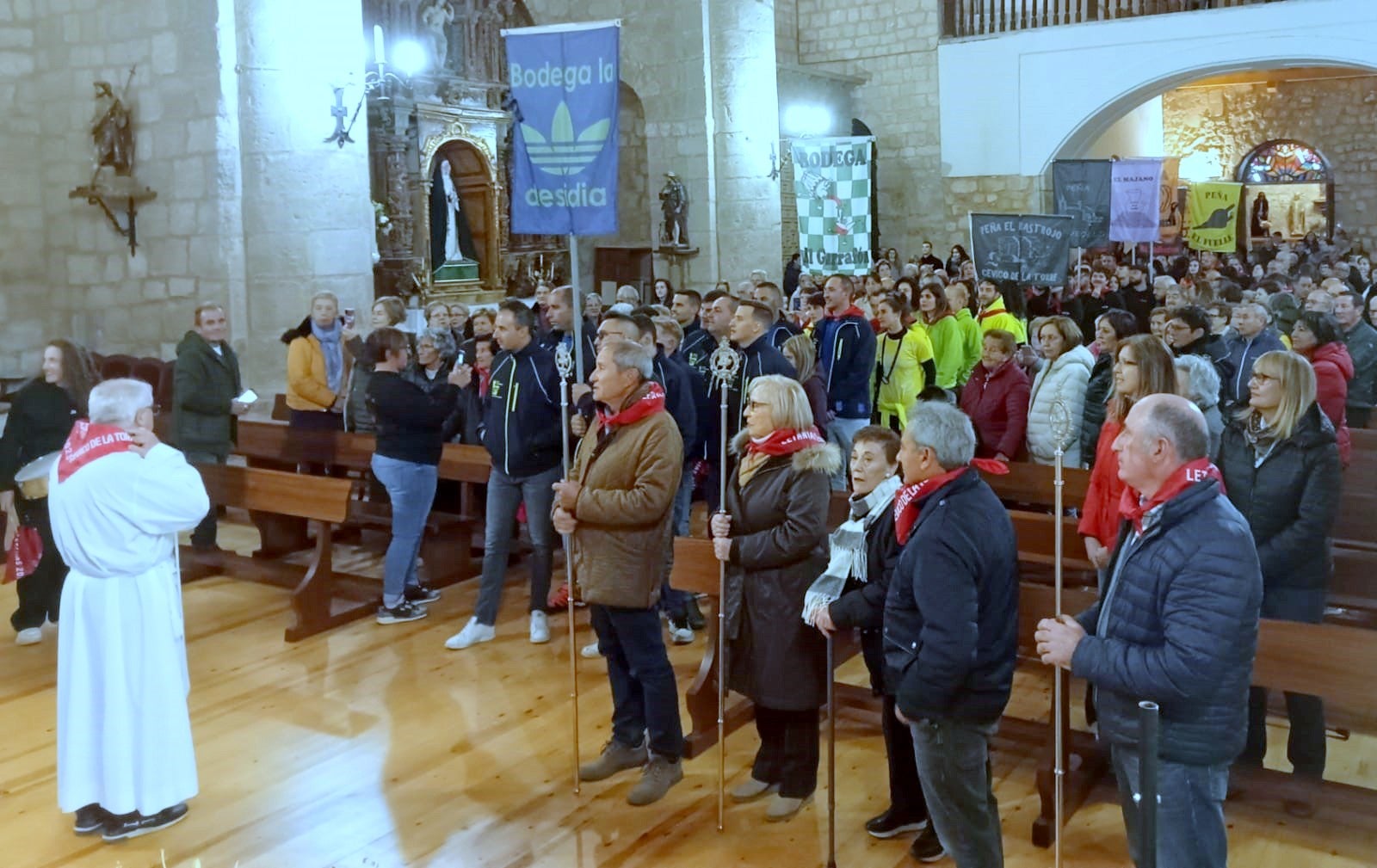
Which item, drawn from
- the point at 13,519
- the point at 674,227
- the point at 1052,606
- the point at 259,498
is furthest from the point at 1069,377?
the point at 674,227

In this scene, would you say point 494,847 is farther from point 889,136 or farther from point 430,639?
point 889,136

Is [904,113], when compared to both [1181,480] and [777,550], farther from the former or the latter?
[1181,480]

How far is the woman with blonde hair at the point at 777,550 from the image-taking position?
386 centimetres

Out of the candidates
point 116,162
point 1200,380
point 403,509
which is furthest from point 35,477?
point 116,162

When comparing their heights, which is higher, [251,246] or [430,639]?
[251,246]

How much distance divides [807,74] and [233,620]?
13.7 metres

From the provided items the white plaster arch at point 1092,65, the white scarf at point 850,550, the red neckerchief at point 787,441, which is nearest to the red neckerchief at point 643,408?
the red neckerchief at point 787,441

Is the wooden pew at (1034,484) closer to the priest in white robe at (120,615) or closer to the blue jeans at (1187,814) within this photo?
the blue jeans at (1187,814)

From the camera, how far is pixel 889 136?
19.1m

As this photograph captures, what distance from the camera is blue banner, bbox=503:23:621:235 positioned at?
500 centimetres

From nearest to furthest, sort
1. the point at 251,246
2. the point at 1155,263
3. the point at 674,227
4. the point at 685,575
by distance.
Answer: the point at 685,575 < the point at 251,246 < the point at 674,227 < the point at 1155,263

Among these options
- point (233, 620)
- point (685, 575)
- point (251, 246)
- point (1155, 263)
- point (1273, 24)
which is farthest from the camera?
point (1155, 263)

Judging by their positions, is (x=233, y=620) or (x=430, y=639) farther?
(x=233, y=620)

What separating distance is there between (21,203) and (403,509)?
21.3 ft
